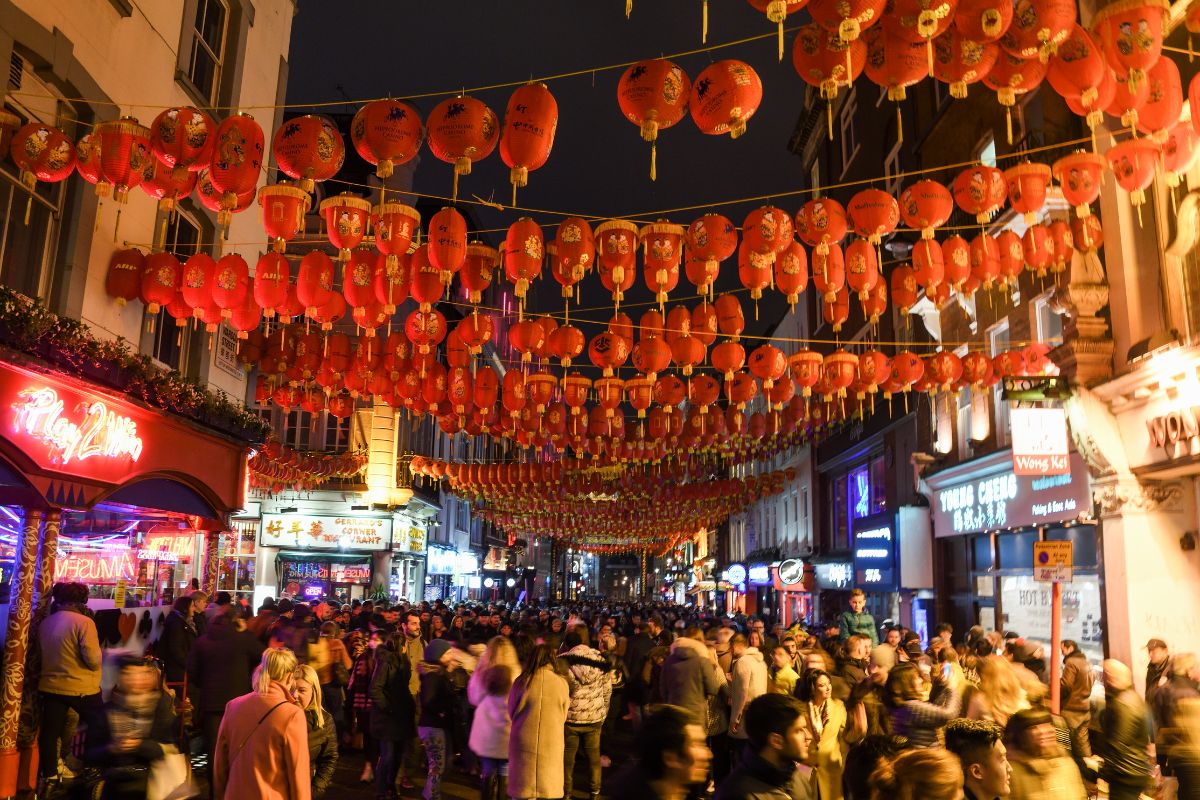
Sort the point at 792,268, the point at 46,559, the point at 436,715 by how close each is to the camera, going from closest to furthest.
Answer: the point at 436,715
the point at 46,559
the point at 792,268

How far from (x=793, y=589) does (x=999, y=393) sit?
60.9 ft

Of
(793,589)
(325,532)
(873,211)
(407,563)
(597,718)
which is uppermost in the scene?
(873,211)

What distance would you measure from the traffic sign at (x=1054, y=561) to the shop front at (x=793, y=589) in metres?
14.9

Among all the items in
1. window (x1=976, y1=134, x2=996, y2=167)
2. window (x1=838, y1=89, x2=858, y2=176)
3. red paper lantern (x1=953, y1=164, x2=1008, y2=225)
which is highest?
window (x1=838, y1=89, x2=858, y2=176)

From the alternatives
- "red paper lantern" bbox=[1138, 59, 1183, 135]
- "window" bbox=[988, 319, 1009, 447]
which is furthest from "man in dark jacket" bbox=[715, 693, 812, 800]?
"window" bbox=[988, 319, 1009, 447]

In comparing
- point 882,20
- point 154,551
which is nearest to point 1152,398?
point 882,20

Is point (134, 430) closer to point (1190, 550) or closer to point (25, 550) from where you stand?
point (25, 550)

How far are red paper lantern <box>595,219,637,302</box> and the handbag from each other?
7.15 meters

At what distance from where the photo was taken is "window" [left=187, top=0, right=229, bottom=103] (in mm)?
13055

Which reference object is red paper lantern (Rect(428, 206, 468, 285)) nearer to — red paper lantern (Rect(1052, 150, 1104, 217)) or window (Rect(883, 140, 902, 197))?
red paper lantern (Rect(1052, 150, 1104, 217))

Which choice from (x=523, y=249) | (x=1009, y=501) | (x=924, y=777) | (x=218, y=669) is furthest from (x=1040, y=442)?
(x=218, y=669)

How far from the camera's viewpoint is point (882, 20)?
274 inches

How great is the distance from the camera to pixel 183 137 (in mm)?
8492

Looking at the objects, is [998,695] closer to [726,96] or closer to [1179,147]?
[726,96]
